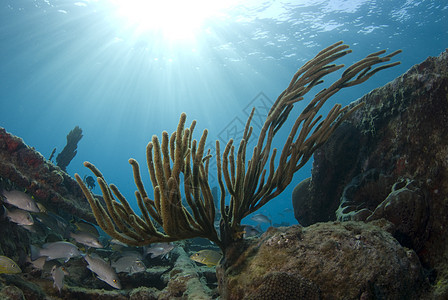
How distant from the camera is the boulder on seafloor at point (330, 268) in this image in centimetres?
187

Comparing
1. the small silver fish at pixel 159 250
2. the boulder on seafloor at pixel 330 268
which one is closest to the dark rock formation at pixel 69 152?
the small silver fish at pixel 159 250

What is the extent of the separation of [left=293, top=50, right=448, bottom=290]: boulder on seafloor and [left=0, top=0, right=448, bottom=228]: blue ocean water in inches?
218

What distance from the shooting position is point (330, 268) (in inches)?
77.8

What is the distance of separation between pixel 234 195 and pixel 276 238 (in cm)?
63

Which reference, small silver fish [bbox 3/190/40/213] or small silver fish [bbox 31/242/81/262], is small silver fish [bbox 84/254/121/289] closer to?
small silver fish [bbox 31/242/81/262]

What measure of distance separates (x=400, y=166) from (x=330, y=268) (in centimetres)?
199

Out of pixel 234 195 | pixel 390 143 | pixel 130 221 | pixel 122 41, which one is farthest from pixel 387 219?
pixel 122 41

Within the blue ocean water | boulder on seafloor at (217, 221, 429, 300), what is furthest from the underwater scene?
the blue ocean water

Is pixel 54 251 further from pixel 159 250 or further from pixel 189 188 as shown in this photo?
pixel 189 188

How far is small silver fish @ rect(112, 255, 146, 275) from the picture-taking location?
157 inches

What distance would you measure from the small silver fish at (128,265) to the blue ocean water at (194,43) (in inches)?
244

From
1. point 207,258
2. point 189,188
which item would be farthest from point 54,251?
point 189,188

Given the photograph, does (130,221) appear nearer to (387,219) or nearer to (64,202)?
(387,219)

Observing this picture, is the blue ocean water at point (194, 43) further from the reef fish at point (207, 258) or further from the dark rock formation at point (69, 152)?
the dark rock formation at point (69, 152)
